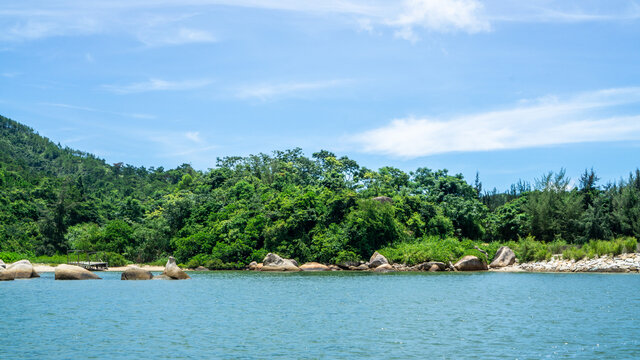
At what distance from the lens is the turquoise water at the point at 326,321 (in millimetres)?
15758

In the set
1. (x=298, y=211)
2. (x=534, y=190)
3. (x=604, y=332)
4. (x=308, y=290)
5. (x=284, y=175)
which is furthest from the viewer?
(x=284, y=175)

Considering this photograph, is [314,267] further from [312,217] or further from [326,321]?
[326,321]

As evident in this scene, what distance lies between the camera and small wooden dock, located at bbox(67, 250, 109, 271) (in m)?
55.8

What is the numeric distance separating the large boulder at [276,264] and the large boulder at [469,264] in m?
15.6

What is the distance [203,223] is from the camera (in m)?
64.8

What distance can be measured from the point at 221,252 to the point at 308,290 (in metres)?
26.1

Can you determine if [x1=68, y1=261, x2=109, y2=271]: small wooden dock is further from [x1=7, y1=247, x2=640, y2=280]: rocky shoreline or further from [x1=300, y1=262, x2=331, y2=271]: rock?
[x1=300, y1=262, x2=331, y2=271]: rock

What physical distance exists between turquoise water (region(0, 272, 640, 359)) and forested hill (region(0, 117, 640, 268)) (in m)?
21.1

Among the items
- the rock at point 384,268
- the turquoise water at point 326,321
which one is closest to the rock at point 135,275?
the turquoise water at point 326,321

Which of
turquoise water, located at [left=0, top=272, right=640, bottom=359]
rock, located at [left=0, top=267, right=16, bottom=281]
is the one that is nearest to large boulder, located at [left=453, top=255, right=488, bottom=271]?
turquoise water, located at [left=0, top=272, right=640, bottom=359]

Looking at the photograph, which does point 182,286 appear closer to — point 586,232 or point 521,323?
point 521,323

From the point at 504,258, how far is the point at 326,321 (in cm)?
3542

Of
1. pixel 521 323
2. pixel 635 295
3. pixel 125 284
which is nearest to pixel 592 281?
pixel 635 295

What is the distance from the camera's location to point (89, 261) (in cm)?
5747
